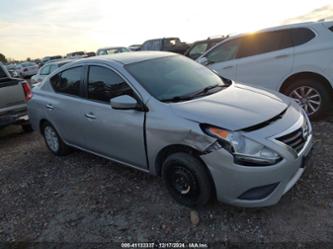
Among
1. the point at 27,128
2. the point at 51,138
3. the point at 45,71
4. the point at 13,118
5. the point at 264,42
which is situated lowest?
the point at 27,128

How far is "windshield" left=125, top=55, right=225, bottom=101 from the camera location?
3.34 meters

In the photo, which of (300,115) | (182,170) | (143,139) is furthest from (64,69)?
(300,115)

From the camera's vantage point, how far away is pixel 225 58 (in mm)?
6148

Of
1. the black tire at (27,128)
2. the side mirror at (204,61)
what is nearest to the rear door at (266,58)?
the side mirror at (204,61)

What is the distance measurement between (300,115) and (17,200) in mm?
3526

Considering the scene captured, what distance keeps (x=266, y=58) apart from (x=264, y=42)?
0.35 m

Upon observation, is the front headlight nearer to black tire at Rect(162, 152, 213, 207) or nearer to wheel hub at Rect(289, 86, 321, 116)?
black tire at Rect(162, 152, 213, 207)

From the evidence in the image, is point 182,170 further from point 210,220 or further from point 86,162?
point 86,162

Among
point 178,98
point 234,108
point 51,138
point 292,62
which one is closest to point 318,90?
point 292,62

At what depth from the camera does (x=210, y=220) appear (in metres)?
2.93

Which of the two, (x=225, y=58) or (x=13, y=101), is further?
(x=225, y=58)

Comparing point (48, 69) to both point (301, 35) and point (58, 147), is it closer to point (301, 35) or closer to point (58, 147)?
point (58, 147)

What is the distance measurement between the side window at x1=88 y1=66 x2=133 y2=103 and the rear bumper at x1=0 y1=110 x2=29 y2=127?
2842mm

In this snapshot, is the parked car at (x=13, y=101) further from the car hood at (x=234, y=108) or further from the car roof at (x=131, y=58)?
the car hood at (x=234, y=108)
